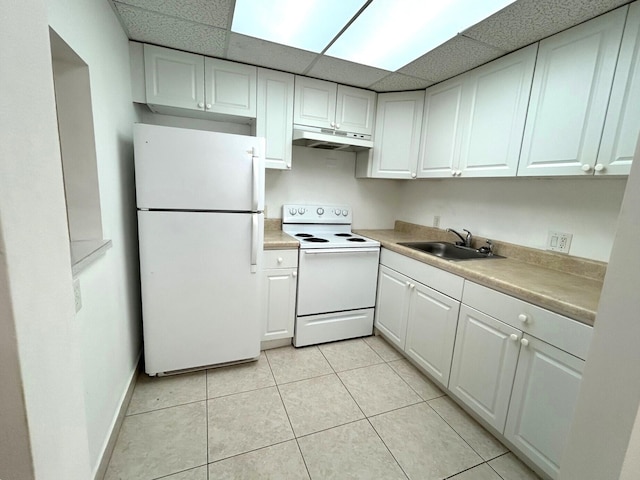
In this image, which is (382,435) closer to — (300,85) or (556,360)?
(556,360)

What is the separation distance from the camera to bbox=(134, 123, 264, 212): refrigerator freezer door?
1595 millimetres

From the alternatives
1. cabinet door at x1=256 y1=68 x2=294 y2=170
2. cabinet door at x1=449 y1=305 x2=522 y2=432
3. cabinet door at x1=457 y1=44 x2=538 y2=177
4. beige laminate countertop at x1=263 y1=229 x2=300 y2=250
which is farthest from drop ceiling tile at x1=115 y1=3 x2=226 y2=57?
cabinet door at x1=449 y1=305 x2=522 y2=432

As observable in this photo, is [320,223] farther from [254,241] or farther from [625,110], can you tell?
[625,110]

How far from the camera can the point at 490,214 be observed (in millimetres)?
2109

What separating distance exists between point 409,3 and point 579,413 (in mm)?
1683

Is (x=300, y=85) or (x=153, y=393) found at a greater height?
(x=300, y=85)

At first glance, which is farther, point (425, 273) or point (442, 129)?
point (442, 129)

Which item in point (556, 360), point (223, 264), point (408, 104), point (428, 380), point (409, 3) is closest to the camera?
point (556, 360)

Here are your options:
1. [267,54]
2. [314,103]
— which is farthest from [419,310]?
[267,54]

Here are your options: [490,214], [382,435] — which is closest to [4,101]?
[382,435]

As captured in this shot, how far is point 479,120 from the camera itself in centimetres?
191

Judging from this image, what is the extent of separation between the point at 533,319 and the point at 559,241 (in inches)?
28.1

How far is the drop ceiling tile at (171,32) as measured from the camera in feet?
5.04

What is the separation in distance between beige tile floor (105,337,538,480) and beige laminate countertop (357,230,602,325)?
2.77 feet
